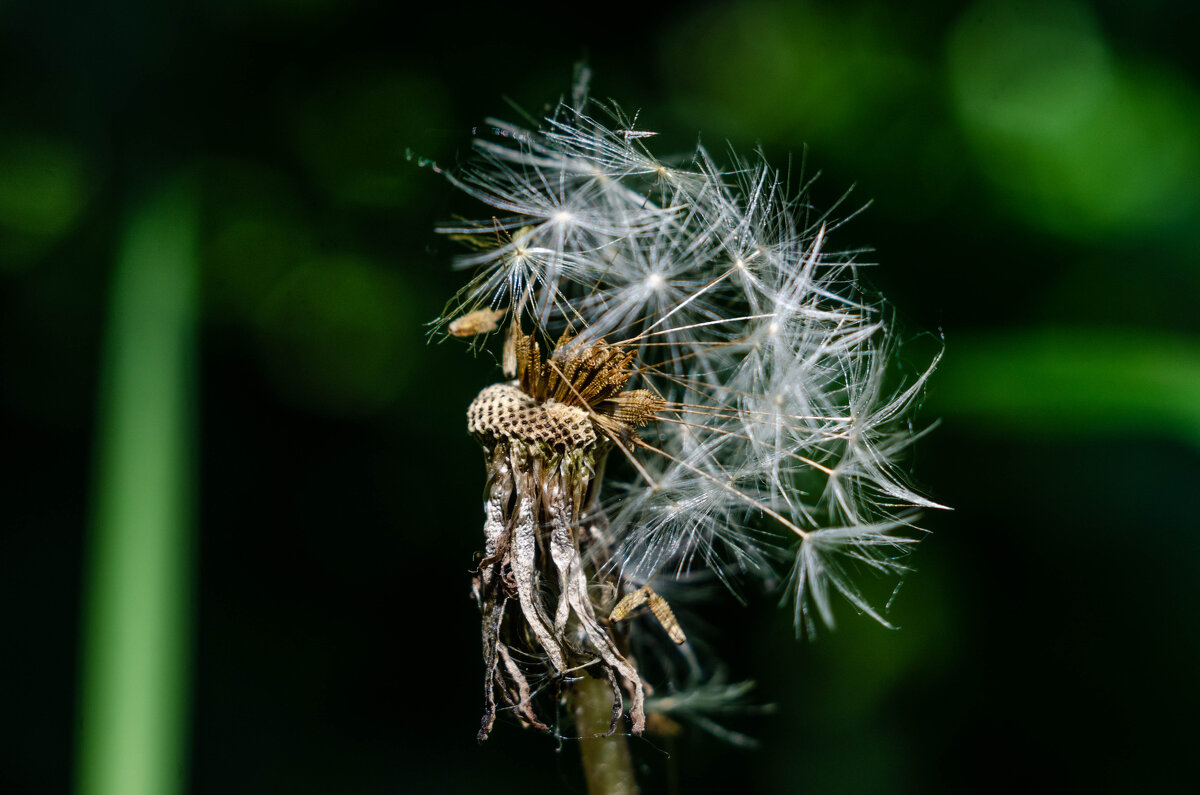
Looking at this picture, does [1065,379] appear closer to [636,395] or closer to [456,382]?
[636,395]

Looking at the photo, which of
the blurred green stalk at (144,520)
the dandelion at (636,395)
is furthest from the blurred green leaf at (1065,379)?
the blurred green stalk at (144,520)

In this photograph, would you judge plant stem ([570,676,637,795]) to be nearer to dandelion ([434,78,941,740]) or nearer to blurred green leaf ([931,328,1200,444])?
dandelion ([434,78,941,740])

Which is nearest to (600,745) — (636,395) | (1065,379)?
(636,395)

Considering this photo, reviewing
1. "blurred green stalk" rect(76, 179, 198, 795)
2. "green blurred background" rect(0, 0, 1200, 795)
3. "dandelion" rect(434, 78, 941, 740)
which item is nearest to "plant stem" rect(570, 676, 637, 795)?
"dandelion" rect(434, 78, 941, 740)

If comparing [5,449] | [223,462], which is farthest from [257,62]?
[5,449]

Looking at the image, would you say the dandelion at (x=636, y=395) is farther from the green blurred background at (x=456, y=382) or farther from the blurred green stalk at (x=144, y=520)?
the blurred green stalk at (x=144, y=520)

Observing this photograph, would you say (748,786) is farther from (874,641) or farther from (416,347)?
(416,347)

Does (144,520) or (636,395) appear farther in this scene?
(144,520)
